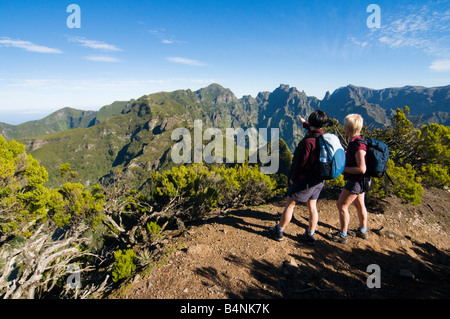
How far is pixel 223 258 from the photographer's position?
4.29 meters

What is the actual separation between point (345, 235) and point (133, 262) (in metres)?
4.88

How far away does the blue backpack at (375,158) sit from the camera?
13.3 ft

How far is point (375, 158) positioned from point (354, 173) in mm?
530

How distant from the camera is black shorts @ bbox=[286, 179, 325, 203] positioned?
399cm

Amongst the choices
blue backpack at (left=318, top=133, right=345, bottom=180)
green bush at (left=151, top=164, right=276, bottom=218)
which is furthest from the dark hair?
green bush at (left=151, top=164, right=276, bottom=218)

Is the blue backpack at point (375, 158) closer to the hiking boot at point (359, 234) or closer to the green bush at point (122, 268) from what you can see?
the hiking boot at point (359, 234)

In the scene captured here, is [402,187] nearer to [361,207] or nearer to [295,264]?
[361,207]

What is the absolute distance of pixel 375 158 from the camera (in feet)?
13.3

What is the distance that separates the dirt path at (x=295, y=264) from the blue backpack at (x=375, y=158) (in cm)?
186

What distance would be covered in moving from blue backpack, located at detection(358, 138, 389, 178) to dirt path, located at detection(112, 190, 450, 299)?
186 cm

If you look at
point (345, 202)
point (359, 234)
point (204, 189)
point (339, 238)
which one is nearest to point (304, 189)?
point (345, 202)

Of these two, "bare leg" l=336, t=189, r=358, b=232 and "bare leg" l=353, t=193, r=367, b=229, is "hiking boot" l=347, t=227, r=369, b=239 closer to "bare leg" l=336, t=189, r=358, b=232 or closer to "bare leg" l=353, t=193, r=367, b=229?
"bare leg" l=353, t=193, r=367, b=229
